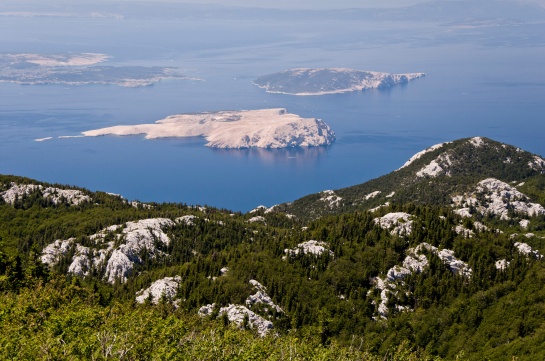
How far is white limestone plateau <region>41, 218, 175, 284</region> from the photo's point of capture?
3543 inches

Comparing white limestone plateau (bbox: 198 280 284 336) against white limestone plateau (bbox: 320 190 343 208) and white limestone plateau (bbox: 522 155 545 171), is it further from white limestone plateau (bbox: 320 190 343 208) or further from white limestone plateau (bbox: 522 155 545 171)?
white limestone plateau (bbox: 522 155 545 171)

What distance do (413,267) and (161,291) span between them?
3323 centimetres

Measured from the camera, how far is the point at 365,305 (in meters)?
72.7

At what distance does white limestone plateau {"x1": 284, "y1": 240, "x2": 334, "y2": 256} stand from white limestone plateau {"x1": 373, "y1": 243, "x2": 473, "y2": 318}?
922 centimetres

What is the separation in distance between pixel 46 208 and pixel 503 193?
93.7m

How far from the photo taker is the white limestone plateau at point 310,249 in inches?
3241

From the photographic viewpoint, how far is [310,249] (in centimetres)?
8312

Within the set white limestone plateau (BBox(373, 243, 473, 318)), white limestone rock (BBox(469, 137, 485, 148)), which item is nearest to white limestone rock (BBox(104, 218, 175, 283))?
white limestone plateau (BBox(373, 243, 473, 318))

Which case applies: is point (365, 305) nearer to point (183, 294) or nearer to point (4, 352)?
point (183, 294)

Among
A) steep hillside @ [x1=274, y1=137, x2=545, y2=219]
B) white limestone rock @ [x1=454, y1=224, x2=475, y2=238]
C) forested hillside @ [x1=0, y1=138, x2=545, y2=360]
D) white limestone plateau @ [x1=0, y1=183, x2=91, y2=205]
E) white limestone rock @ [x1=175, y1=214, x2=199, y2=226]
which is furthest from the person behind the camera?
steep hillside @ [x1=274, y1=137, x2=545, y2=219]

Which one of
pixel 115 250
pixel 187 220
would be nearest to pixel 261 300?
pixel 115 250

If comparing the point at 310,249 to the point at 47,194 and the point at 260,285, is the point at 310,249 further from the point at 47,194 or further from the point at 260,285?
the point at 47,194

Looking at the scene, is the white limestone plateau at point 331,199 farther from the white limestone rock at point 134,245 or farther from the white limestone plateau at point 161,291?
the white limestone plateau at point 161,291

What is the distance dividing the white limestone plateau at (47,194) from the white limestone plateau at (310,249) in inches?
2078
